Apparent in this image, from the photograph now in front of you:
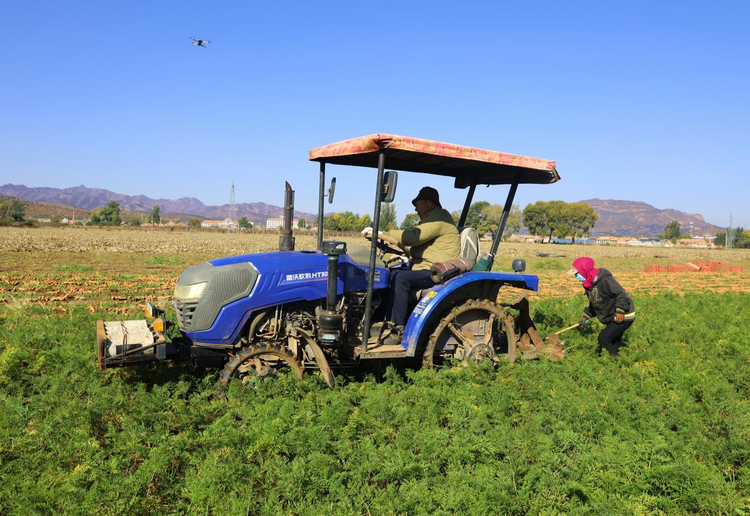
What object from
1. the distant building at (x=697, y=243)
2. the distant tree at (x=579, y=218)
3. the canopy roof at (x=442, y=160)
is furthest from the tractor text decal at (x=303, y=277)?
the distant tree at (x=579, y=218)

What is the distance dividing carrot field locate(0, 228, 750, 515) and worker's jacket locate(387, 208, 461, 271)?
1187 millimetres

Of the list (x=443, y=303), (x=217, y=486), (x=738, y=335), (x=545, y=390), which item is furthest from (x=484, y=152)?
(x=738, y=335)

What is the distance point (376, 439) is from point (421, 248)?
7.37ft

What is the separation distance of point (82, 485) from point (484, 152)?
161 inches

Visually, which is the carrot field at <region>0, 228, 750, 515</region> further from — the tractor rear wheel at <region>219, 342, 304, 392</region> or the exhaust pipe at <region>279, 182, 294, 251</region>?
the exhaust pipe at <region>279, 182, 294, 251</region>

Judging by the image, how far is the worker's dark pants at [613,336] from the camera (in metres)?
6.42

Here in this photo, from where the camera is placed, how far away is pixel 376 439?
3.73 m

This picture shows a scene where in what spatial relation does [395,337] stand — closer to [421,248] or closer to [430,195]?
[421,248]

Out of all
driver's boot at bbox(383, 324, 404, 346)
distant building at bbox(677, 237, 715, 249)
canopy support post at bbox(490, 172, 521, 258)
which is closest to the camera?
driver's boot at bbox(383, 324, 404, 346)

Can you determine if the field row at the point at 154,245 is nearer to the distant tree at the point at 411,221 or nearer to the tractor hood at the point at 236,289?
the distant tree at the point at 411,221

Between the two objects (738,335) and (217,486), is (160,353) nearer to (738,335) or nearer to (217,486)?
(217,486)

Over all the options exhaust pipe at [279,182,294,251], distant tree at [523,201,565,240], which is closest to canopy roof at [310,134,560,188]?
exhaust pipe at [279,182,294,251]

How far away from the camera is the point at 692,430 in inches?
160

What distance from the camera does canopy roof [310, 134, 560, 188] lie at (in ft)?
14.4
